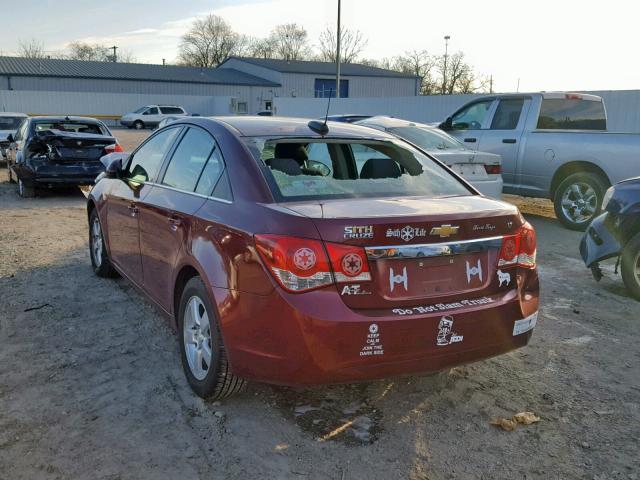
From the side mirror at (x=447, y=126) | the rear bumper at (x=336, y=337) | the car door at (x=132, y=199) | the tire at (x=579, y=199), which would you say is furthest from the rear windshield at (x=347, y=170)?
the side mirror at (x=447, y=126)

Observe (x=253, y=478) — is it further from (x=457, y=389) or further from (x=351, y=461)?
(x=457, y=389)

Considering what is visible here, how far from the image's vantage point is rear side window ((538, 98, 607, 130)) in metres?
9.76

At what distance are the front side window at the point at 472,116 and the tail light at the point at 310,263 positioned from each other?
27.3 ft

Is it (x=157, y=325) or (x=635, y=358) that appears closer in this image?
(x=635, y=358)

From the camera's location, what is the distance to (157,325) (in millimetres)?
4492

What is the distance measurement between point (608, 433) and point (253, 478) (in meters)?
1.88

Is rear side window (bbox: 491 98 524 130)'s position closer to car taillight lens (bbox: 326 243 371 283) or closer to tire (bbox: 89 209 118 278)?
tire (bbox: 89 209 118 278)

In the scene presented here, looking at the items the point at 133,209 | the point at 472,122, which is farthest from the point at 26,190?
the point at 472,122

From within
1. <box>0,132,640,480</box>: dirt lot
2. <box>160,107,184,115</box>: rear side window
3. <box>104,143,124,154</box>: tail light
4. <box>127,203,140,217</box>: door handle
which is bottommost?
<box>0,132,640,480</box>: dirt lot

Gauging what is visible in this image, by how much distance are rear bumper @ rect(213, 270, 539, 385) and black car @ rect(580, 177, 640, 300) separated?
2943 mm

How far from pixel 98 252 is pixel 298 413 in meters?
3.32

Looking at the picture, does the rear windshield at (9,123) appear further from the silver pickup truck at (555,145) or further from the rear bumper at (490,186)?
the rear bumper at (490,186)

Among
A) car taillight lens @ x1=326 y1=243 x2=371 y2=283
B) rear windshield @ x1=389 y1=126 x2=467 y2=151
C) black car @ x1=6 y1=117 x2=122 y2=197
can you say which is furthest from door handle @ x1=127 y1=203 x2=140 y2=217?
black car @ x1=6 y1=117 x2=122 y2=197

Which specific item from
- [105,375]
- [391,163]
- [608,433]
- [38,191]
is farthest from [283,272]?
[38,191]
